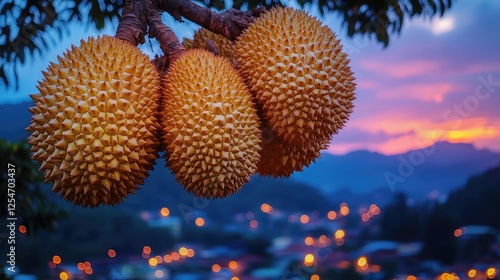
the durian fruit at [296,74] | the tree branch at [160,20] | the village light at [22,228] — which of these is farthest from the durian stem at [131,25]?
the village light at [22,228]

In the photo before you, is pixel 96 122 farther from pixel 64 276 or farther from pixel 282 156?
pixel 64 276

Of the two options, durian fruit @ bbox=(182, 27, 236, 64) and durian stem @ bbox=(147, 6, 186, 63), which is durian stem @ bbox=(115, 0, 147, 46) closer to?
durian stem @ bbox=(147, 6, 186, 63)

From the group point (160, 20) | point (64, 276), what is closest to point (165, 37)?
point (160, 20)

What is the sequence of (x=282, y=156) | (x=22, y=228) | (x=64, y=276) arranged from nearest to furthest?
(x=282, y=156) → (x=22, y=228) → (x=64, y=276)

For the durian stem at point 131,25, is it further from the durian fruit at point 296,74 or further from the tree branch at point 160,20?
the durian fruit at point 296,74

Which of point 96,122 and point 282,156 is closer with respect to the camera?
point 96,122

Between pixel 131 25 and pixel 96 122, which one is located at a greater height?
pixel 131 25
